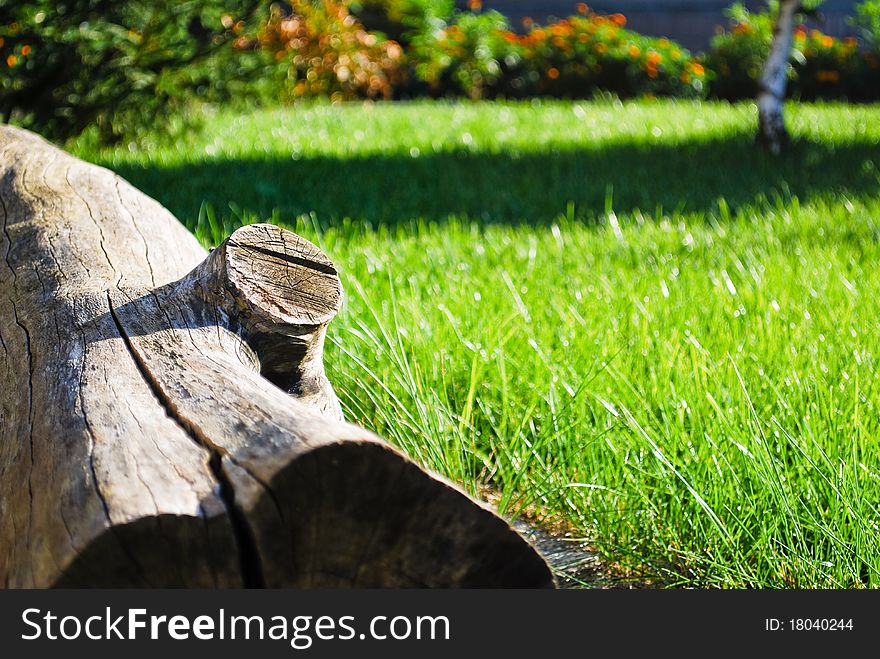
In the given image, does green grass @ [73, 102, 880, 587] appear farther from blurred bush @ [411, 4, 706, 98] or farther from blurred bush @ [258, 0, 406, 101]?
blurred bush @ [411, 4, 706, 98]

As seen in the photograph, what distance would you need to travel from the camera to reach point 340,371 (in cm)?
252

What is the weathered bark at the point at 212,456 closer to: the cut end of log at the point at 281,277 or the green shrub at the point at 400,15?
the cut end of log at the point at 281,277

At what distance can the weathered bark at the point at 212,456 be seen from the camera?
1.17m

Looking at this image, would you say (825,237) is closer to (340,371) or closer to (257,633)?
(340,371)

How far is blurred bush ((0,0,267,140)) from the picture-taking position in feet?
18.4

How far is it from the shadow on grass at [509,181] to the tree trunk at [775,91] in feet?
0.46

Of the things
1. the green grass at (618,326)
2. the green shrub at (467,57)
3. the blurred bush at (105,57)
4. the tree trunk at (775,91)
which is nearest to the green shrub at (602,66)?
the green shrub at (467,57)

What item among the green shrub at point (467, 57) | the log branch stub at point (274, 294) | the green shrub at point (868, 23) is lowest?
the green shrub at point (467, 57)

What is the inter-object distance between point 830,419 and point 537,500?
0.67 meters

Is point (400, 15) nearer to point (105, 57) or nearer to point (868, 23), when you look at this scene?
point (868, 23)

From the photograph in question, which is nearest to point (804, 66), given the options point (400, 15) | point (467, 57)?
point (467, 57)

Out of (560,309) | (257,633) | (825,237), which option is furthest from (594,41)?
(257,633)

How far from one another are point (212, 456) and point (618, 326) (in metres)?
1.74

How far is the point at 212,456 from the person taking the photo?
128 cm
